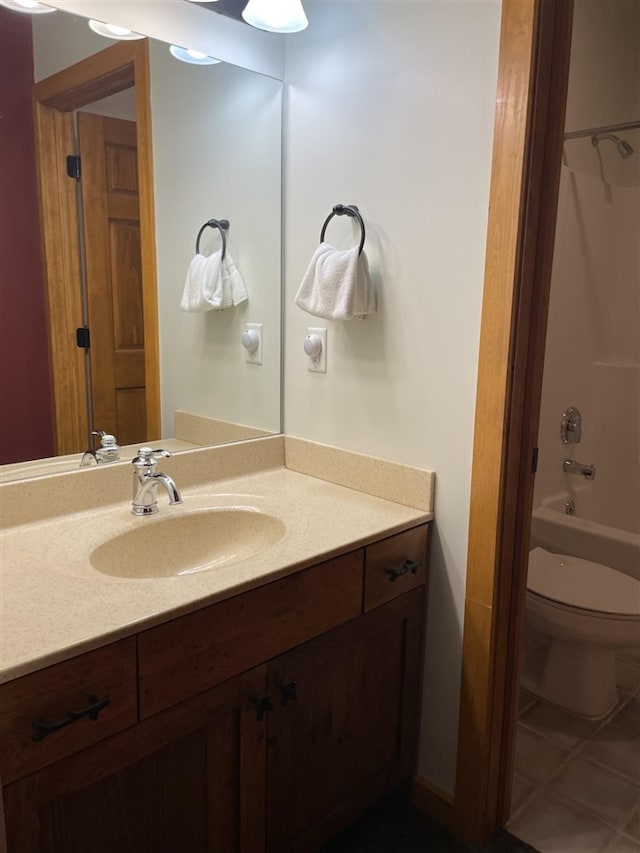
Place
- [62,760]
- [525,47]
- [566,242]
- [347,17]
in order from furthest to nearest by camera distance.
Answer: [566,242], [347,17], [525,47], [62,760]

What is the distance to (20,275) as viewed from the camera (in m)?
1.42

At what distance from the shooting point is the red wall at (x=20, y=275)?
136 centimetres

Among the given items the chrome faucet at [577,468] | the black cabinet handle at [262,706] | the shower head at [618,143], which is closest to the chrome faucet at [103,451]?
the black cabinet handle at [262,706]

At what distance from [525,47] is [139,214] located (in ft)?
3.10

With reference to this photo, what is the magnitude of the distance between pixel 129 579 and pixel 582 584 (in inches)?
63.4

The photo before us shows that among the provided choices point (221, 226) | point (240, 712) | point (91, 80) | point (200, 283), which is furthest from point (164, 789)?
point (91, 80)

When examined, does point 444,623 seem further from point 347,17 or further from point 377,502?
point 347,17

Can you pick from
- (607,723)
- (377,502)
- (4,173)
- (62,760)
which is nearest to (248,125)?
(4,173)

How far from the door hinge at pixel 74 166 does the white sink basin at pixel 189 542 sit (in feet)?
2.63

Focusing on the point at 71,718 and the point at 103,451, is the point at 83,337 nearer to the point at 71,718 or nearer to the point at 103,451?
the point at 103,451

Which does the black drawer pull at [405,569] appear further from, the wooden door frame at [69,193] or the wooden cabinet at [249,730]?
the wooden door frame at [69,193]

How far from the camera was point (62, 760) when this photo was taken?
0.98m

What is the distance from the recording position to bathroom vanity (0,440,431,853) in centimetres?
98

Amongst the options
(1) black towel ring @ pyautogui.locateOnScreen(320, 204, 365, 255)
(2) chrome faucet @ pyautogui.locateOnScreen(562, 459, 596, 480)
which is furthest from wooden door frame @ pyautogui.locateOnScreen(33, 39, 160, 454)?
(2) chrome faucet @ pyautogui.locateOnScreen(562, 459, 596, 480)
